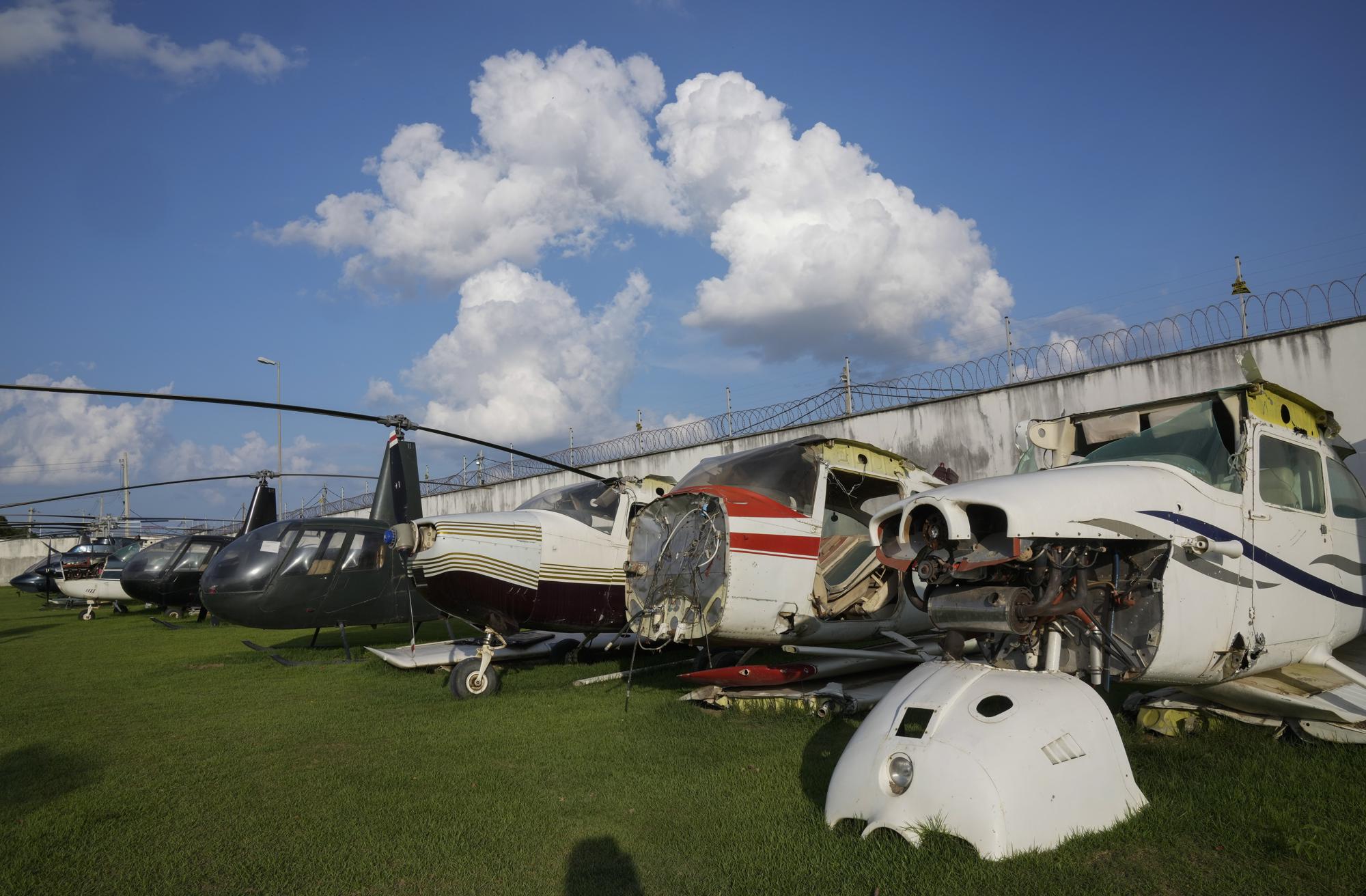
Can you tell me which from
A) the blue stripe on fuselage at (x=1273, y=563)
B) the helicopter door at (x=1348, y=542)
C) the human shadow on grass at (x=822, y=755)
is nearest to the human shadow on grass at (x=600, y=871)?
the human shadow on grass at (x=822, y=755)

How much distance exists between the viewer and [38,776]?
6172 mm

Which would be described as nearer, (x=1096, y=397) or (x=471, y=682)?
(x=471, y=682)

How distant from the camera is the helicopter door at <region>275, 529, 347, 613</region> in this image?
12.0 metres

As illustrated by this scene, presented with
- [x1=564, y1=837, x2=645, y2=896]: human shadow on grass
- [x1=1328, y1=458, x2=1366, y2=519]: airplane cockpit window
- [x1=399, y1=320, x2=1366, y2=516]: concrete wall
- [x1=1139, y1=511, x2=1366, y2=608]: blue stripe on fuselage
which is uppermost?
[x1=399, y1=320, x2=1366, y2=516]: concrete wall

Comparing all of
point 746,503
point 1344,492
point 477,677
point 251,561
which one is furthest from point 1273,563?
point 251,561

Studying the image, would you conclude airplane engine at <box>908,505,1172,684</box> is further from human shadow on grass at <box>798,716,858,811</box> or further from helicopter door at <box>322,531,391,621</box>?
helicopter door at <box>322,531,391,621</box>

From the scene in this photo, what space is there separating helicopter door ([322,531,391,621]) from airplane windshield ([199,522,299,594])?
84cm

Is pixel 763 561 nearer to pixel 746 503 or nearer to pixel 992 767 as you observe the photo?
pixel 746 503

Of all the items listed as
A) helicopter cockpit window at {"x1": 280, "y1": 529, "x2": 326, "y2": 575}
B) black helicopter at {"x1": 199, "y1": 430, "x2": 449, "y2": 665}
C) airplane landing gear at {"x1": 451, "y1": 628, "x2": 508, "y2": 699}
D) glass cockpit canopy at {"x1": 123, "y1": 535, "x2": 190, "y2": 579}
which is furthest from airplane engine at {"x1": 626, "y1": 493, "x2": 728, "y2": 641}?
glass cockpit canopy at {"x1": 123, "y1": 535, "x2": 190, "y2": 579}

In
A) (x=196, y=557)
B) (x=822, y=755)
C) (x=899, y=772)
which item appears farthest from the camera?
(x=196, y=557)

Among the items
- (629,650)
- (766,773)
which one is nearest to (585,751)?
(766,773)

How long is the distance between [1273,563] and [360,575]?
37.1 ft

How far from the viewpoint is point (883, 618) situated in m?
8.68

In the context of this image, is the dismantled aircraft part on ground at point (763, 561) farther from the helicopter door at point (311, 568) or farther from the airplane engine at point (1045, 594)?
the helicopter door at point (311, 568)
